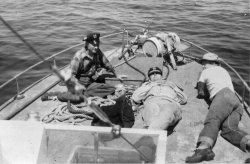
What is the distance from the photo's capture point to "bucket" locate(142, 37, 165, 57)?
1027cm

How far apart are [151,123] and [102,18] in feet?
64.6

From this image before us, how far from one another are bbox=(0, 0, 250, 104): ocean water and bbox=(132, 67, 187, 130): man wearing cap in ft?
22.8

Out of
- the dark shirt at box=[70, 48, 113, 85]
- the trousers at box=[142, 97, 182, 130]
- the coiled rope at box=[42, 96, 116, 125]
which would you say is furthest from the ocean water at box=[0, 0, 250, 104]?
the trousers at box=[142, 97, 182, 130]

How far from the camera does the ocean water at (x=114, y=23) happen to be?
53.6 feet

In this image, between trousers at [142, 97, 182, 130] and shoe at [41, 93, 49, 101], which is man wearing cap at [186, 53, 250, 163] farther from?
shoe at [41, 93, 49, 101]

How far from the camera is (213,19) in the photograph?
79.2ft

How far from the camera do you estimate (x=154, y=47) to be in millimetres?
10367

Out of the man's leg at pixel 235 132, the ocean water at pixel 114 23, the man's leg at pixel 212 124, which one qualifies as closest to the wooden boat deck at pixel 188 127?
the man's leg at pixel 235 132

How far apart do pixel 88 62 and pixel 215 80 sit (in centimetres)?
284

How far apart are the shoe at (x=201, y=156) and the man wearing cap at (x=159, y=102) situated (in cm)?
73

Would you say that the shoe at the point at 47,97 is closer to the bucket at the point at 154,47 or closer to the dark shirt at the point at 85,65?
the dark shirt at the point at 85,65

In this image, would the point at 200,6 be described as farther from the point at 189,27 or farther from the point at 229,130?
the point at 229,130

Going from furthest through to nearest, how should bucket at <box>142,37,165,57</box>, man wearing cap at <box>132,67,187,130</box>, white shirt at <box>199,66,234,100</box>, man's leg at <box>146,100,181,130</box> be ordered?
bucket at <box>142,37,165,57</box>, white shirt at <box>199,66,234,100</box>, man wearing cap at <box>132,67,187,130</box>, man's leg at <box>146,100,181,130</box>

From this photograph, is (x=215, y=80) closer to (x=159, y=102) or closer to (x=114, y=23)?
(x=159, y=102)
